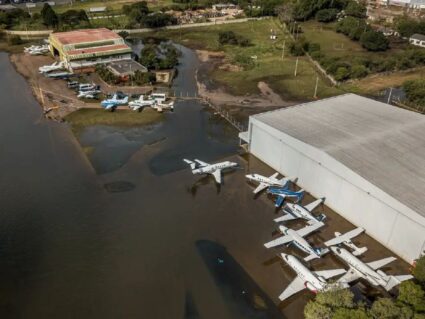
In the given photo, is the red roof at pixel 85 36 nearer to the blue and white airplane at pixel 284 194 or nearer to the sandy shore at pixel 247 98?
the sandy shore at pixel 247 98

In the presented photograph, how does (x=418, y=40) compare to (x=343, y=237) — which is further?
(x=418, y=40)

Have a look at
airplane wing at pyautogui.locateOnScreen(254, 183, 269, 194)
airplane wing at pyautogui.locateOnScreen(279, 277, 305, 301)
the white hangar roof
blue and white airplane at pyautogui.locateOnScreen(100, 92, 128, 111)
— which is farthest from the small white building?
airplane wing at pyautogui.locateOnScreen(279, 277, 305, 301)

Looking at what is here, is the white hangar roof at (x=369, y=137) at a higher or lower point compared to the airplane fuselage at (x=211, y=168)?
higher

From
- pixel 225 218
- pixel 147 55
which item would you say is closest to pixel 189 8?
pixel 147 55

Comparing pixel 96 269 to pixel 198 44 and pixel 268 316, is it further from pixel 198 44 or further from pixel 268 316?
pixel 198 44

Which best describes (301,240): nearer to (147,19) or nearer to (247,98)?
(247,98)

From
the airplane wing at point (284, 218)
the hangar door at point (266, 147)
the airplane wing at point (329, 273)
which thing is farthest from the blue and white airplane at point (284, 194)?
the airplane wing at point (329, 273)

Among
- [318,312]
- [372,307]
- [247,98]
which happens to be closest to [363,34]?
[247,98]
